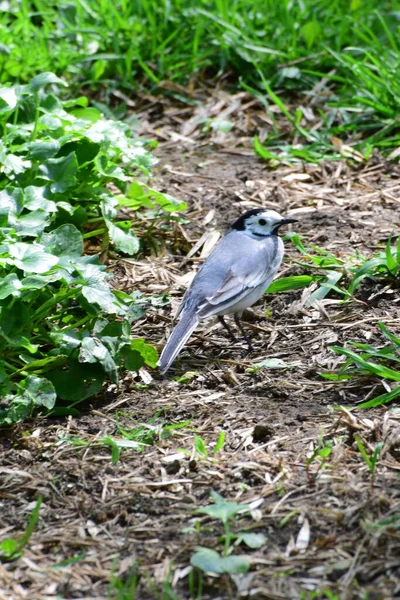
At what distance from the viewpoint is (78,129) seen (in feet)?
19.5

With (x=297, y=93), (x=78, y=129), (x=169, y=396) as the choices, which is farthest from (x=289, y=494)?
(x=297, y=93)

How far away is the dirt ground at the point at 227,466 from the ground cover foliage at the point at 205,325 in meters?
0.01

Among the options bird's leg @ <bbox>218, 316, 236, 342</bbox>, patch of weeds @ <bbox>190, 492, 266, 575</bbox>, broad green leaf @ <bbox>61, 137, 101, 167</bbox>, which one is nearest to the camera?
patch of weeds @ <bbox>190, 492, 266, 575</bbox>

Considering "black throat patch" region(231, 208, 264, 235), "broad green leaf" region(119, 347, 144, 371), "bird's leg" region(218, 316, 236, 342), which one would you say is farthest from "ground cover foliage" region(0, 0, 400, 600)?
"black throat patch" region(231, 208, 264, 235)

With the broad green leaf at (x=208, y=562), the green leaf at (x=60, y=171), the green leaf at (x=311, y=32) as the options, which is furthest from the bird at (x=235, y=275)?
the green leaf at (x=311, y=32)

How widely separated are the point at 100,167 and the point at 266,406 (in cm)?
217

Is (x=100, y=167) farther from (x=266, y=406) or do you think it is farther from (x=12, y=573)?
(x=12, y=573)

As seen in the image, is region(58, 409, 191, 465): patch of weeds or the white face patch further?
the white face patch

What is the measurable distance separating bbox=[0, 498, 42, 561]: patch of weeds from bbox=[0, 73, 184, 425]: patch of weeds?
96 cm

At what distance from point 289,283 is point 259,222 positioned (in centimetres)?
48

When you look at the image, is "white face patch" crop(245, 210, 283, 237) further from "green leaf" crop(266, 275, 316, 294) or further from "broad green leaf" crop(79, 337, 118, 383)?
"broad green leaf" crop(79, 337, 118, 383)

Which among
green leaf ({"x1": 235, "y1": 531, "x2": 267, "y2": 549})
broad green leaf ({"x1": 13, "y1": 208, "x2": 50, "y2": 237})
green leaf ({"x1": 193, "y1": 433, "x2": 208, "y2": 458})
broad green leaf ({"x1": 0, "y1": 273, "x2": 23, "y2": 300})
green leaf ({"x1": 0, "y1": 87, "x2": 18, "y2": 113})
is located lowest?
green leaf ({"x1": 193, "y1": 433, "x2": 208, "y2": 458})

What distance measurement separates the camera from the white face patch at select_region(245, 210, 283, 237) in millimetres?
6125

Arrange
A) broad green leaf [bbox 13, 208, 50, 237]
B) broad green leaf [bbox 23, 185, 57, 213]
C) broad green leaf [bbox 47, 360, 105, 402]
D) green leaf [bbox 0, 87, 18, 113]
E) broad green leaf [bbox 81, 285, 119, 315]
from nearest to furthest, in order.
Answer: broad green leaf [bbox 81, 285, 119, 315]
broad green leaf [bbox 47, 360, 105, 402]
broad green leaf [bbox 13, 208, 50, 237]
broad green leaf [bbox 23, 185, 57, 213]
green leaf [bbox 0, 87, 18, 113]
